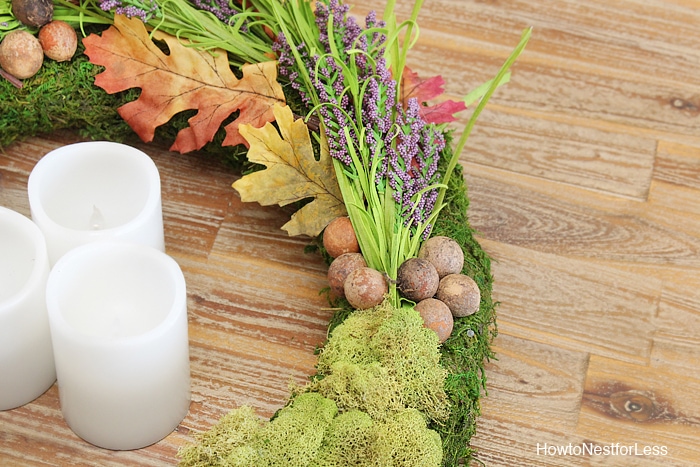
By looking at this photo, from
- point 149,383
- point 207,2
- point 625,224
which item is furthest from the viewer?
point 625,224

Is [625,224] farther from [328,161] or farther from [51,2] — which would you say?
[51,2]

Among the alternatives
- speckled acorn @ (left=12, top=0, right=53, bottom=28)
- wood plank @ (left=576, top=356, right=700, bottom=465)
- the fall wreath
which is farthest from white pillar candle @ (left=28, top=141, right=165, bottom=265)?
wood plank @ (left=576, top=356, right=700, bottom=465)

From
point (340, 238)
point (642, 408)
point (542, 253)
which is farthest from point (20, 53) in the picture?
point (642, 408)

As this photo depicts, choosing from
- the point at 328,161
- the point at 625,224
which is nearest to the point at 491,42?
the point at 625,224

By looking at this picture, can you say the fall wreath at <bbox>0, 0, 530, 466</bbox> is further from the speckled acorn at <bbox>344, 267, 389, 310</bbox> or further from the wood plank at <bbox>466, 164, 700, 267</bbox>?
the wood plank at <bbox>466, 164, 700, 267</bbox>

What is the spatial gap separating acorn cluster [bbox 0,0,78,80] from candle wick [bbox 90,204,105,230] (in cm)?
23

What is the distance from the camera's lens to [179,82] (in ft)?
3.88

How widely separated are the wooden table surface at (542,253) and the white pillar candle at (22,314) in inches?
1.6

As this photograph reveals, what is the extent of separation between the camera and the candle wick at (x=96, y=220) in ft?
3.63

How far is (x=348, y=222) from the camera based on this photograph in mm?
1104

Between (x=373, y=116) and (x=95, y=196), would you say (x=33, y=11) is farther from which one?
(x=373, y=116)

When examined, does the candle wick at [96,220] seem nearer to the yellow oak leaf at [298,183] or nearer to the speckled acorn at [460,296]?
the yellow oak leaf at [298,183]

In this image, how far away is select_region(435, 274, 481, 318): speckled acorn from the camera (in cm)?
103

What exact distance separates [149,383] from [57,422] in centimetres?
17
